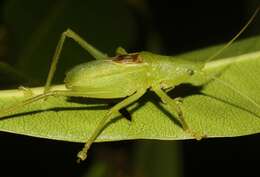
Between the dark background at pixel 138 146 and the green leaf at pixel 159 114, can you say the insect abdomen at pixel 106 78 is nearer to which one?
the green leaf at pixel 159 114

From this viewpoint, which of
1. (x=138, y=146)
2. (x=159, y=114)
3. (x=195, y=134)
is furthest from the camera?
(x=138, y=146)

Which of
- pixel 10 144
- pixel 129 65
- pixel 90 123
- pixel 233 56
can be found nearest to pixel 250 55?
pixel 233 56

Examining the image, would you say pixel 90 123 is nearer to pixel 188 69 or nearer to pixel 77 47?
pixel 188 69

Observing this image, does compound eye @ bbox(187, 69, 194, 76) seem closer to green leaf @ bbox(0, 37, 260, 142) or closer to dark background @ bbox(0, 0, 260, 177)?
green leaf @ bbox(0, 37, 260, 142)

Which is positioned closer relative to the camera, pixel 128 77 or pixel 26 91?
pixel 26 91

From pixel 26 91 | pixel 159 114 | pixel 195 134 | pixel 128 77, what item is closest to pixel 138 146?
pixel 128 77

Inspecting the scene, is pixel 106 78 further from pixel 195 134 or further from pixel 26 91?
A: pixel 195 134

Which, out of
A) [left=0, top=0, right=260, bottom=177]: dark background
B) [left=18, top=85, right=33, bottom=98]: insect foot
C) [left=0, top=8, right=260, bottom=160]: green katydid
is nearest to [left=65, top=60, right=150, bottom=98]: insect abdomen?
[left=0, top=8, right=260, bottom=160]: green katydid
